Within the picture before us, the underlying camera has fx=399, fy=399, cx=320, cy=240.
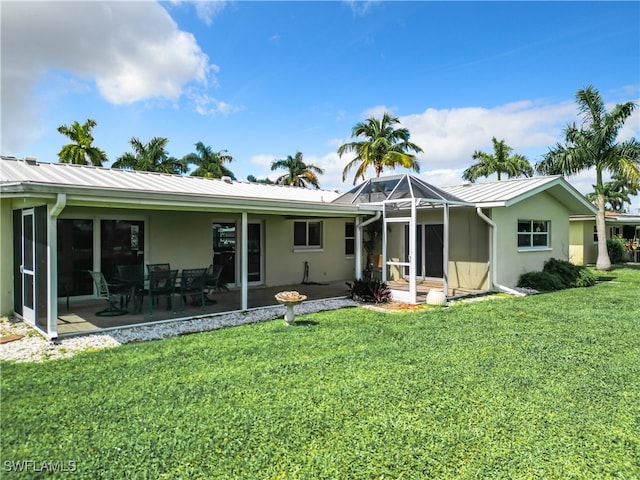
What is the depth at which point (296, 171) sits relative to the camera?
3700 centimetres

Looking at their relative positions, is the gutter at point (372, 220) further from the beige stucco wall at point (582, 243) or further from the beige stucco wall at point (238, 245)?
the beige stucco wall at point (582, 243)

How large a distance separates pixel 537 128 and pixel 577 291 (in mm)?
20000

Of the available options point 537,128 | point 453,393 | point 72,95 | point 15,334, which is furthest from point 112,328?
point 537,128

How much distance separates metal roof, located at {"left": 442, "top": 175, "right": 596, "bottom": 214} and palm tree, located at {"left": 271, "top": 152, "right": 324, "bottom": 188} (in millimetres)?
21613

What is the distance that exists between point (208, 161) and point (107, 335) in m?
29.7

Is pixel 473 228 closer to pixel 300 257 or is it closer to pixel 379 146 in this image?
pixel 300 257

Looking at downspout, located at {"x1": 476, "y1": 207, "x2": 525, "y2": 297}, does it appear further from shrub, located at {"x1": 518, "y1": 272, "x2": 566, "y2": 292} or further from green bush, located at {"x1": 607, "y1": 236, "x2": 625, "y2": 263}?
green bush, located at {"x1": 607, "y1": 236, "x2": 625, "y2": 263}

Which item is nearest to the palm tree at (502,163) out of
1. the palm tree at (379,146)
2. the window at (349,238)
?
the palm tree at (379,146)

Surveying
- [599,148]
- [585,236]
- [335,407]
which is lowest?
[335,407]

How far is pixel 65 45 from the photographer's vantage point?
9094 millimetres

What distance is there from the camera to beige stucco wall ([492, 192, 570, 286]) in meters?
13.4

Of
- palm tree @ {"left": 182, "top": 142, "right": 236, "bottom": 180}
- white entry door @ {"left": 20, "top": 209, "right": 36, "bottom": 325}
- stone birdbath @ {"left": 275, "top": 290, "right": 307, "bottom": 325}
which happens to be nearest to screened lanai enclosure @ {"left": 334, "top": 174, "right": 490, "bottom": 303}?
stone birdbath @ {"left": 275, "top": 290, "right": 307, "bottom": 325}

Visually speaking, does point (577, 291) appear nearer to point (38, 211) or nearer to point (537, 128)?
point (38, 211)

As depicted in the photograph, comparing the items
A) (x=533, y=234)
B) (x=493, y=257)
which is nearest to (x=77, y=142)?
(x=493, y=257)
